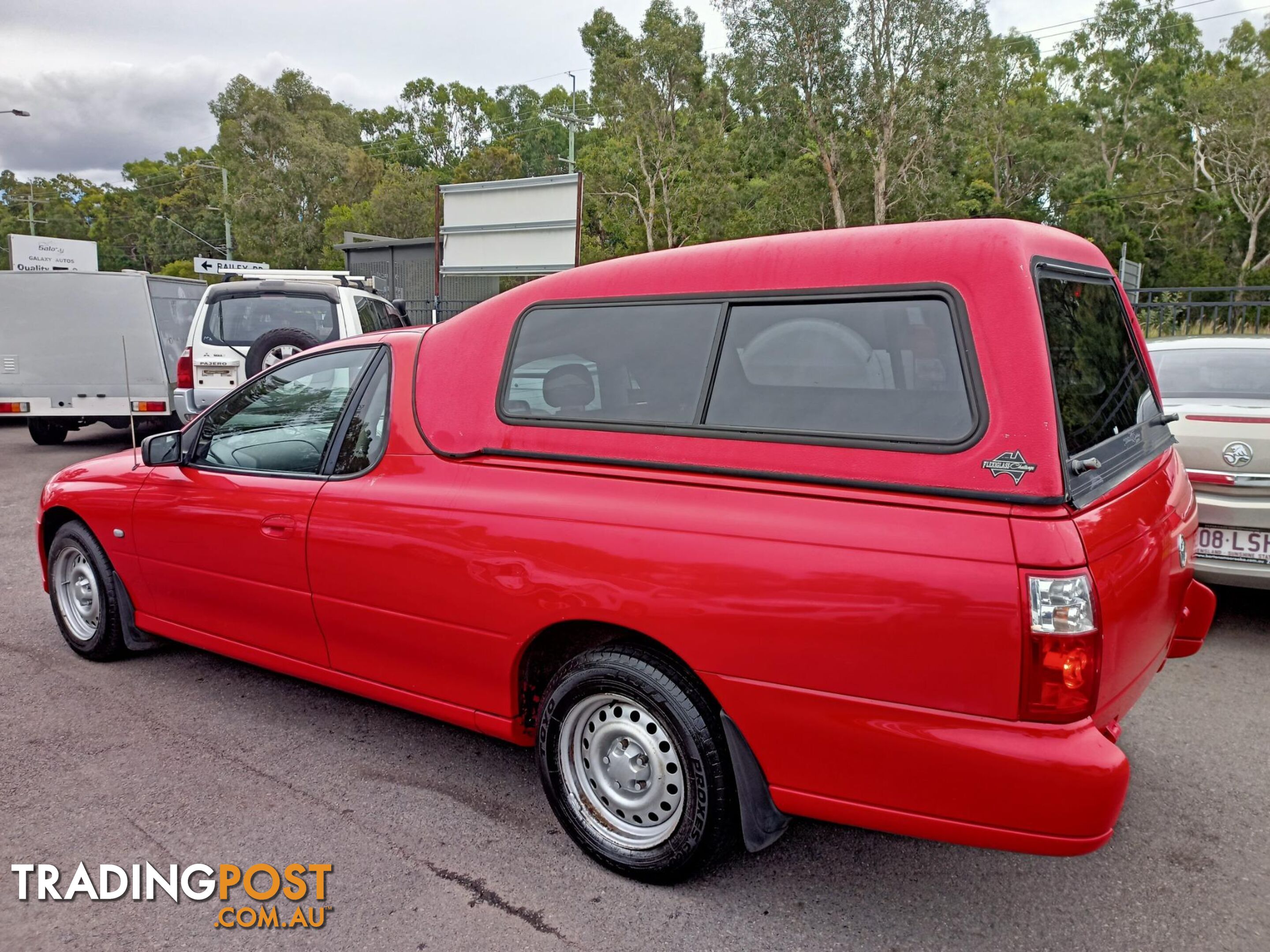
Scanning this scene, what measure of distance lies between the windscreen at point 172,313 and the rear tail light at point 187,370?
2.94 metres

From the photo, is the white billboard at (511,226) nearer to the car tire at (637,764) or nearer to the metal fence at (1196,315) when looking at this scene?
the metal fence at (1196,315)

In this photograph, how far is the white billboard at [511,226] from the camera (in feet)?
44.9

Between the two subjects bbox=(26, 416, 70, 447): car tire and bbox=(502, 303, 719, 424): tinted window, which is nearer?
bbox=(502, 303, 719, 424): tinted window

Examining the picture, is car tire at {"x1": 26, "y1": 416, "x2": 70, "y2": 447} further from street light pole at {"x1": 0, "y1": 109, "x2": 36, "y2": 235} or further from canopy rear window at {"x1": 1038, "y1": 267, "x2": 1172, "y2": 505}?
street light pole at {"x1": 0, "y1": 109, "x2": 36, "y2": 235}

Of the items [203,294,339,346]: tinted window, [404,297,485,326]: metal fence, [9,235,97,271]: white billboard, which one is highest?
[9,235,97,271]: white billboard

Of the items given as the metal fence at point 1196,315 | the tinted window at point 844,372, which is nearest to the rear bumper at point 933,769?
the tinted window at point 844,372

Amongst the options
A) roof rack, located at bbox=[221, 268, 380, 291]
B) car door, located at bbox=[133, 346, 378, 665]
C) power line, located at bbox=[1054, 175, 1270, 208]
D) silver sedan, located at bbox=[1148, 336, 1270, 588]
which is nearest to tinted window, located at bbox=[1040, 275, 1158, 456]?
silver sedan, located at bbox=[1148, 336, 1270, 588]

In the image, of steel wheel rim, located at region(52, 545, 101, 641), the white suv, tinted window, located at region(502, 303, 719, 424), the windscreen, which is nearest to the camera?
tinted window, located at region(502, 303, 719, 424)

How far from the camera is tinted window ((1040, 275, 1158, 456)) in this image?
2.36m

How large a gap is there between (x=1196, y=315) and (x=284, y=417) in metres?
12.7

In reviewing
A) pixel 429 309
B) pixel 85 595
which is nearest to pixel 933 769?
pixel 85 595

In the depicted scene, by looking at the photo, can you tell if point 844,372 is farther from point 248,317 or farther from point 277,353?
point 248,317

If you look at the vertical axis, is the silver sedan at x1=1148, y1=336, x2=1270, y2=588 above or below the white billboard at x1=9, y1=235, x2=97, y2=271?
below

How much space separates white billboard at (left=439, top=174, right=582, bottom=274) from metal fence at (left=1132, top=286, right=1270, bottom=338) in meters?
7.72
